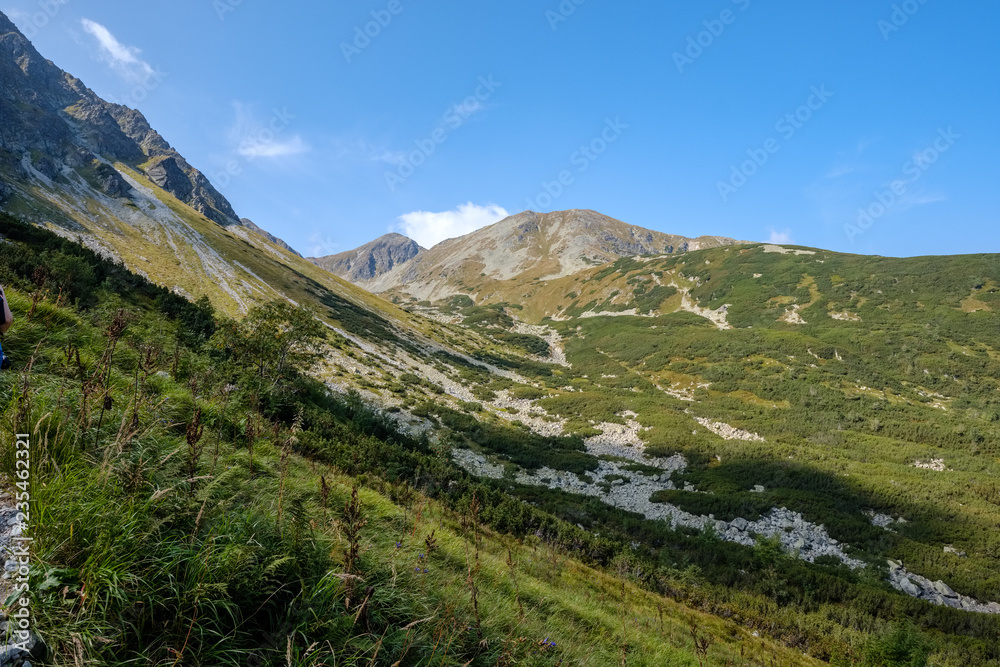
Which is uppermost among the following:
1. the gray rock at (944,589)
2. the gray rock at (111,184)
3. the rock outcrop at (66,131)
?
the rock outcrop at (66,131)

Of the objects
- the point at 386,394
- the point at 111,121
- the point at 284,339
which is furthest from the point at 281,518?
the point at 111,121

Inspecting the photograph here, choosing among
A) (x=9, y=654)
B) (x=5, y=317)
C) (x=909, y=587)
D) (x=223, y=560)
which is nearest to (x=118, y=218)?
(x=5, y=317)

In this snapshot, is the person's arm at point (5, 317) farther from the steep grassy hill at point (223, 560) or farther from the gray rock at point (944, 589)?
the gray rock at point (944, 589)

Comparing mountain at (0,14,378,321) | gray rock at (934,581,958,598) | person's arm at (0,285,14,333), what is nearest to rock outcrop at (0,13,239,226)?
mountain at (0,14,378,321)

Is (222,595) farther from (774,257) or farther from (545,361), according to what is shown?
(774,257)

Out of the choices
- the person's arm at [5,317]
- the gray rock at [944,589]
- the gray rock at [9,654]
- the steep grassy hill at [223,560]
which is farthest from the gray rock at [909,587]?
the person's arm at [5,317]

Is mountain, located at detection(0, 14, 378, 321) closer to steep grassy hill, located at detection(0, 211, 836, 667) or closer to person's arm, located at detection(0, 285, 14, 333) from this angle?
steep grassy hill, located at detection(0, 211, 836, 667)

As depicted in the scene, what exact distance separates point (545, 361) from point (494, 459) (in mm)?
47827

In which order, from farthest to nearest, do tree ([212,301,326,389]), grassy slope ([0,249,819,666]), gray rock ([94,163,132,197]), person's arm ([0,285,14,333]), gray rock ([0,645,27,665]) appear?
gray rock ([94,163,132,197]) < tree ([212,301,326,389]) < person's arm ([0,285,14,333]) < grassy slope ([0,249,819,666]) < gray rock ([0,645,27,665])

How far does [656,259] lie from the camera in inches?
4432

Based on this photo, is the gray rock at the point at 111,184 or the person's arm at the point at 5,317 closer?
the person's arm at the point at 5,317

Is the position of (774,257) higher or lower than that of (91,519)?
higher

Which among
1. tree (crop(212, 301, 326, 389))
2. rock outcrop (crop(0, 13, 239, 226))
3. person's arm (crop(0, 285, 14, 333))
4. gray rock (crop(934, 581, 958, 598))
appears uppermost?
rock outcrop (crop(0, 13, 239, 226))

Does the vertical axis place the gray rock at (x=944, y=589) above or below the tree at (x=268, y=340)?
above
